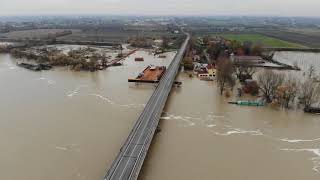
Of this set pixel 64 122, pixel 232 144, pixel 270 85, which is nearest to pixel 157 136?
pixel 232 144

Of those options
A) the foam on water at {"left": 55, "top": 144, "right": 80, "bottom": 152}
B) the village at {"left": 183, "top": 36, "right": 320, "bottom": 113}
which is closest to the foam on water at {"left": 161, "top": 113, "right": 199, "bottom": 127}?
the village at {"left": 183, "top": 36, "right": 320, "bottom": 113}

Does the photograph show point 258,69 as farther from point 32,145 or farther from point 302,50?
point 32,145

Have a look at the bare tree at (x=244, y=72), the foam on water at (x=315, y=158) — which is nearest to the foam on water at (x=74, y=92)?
the bare tree at (x=244, y=72)

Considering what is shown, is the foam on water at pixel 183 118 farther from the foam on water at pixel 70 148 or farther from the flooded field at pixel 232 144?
the foam on water at pixel 70 148

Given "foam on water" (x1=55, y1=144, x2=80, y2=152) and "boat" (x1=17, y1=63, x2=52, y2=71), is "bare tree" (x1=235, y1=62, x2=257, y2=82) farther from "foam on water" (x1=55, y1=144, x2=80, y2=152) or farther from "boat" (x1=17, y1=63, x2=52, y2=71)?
"boat" (x1=17, y1=63, x2=52, y2=71)

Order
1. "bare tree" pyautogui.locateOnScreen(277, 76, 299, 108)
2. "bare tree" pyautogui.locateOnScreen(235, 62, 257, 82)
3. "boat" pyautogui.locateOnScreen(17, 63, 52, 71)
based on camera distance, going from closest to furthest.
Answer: "bare tree" pyautogui.locateOnScreen(277, 76, 299, 108) → "bare tree" pyautogui.locateOnScreen(235, 62, 257, 82) → "boat" pyautogui.locateOnScreen(17, 63, 52, 71)

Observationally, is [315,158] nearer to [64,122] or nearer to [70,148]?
[70,148]

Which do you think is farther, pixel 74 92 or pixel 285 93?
pixel 74 92

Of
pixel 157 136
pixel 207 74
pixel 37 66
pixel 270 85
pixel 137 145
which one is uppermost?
pixel 270 85

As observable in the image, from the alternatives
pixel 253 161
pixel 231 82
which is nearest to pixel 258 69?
pixel 231 82
